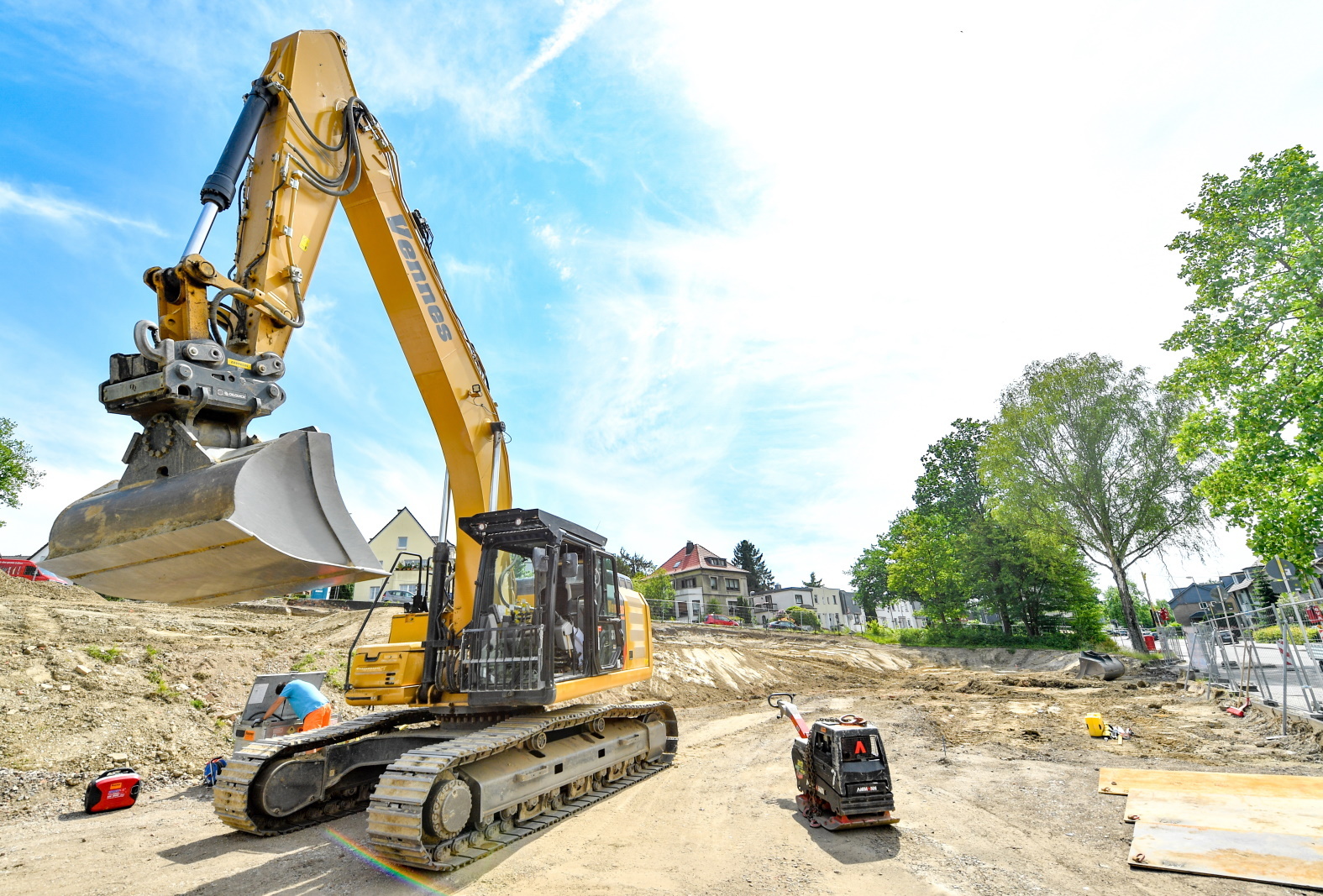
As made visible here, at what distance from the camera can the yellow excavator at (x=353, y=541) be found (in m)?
3.11

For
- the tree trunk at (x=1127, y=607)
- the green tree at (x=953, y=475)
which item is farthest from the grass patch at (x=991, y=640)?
the green tree at (x=953, y=475)

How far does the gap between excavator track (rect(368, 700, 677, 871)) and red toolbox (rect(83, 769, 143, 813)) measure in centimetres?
436

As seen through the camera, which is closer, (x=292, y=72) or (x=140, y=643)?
(x=292, y=72)

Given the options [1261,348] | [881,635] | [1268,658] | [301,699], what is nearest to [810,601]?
[881,635]

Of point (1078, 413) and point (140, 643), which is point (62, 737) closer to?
point (140, 643)

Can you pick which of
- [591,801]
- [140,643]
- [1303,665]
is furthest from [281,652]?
[1303,665]

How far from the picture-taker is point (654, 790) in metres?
7.82

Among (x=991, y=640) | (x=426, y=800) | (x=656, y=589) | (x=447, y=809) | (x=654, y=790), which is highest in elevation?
(x=656, y=589)

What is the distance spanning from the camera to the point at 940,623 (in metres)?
36.0

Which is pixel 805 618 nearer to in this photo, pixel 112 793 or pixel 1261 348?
pixel 1261 348

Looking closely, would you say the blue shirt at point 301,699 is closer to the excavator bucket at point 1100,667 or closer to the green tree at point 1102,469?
the excavator bucket at point 1100,667

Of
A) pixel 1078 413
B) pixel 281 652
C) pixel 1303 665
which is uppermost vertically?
pixel 1078 413

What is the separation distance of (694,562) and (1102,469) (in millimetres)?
40058

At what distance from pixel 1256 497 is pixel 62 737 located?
70.4 feet
